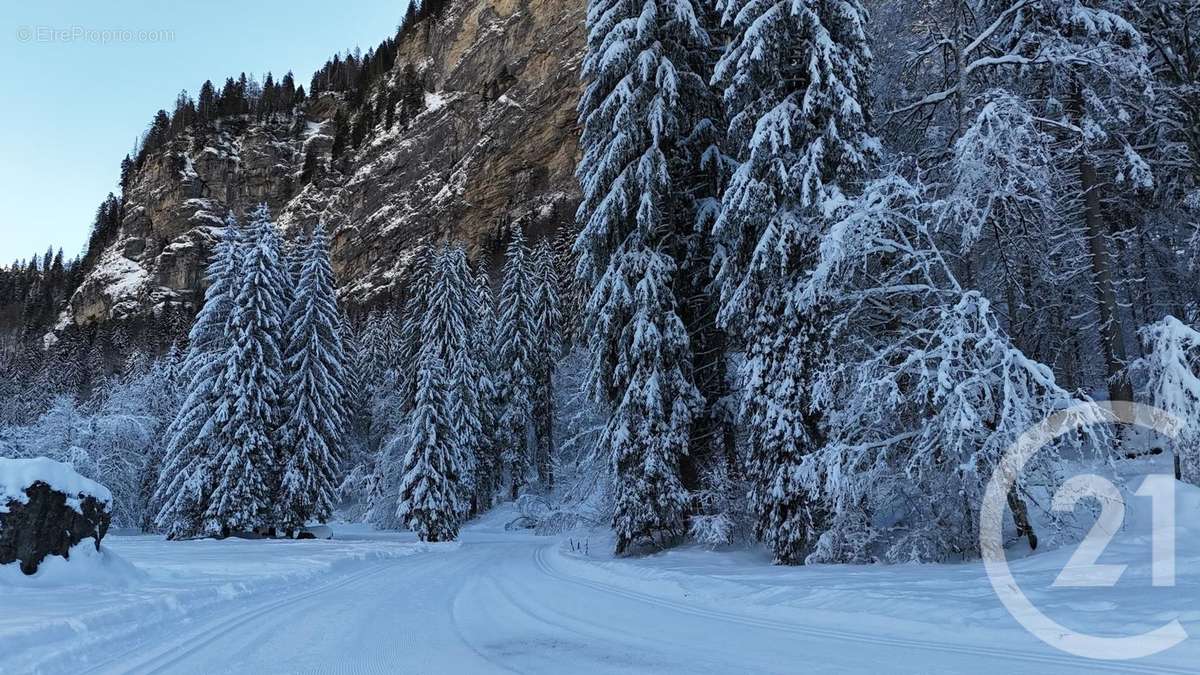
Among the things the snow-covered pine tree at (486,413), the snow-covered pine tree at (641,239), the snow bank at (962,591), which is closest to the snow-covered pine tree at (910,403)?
the snow bank at (962,591)

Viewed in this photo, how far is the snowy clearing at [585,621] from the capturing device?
16.4 feet

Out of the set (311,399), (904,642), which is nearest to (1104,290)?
(904,642)

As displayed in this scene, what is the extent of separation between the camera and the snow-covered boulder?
29.4ft

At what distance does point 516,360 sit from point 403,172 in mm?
87320

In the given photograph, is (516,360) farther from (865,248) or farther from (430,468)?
(865,248)

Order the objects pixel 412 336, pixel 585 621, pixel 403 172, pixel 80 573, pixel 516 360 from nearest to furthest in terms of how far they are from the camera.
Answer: pixel 585 621 → pixel 80 573 → pixel 412 336 → pixel 516 360 → pixel 403 172

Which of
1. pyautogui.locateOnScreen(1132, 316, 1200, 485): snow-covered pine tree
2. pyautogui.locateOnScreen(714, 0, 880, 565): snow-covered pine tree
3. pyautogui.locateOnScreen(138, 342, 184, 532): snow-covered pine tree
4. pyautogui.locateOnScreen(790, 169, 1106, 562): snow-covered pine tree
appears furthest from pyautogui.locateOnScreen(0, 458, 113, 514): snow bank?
pyautogui.locateOnScreen(138, 342, 184, 532): snow-covered pine tree

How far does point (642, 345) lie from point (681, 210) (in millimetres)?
4441

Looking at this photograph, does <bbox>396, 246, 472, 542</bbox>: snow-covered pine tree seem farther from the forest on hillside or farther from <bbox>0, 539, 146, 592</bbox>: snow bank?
<bbox>0, 539, 146, 592</bbox>: snow bank

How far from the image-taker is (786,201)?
13.3m

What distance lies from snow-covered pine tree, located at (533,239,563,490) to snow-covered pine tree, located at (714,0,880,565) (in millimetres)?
31503

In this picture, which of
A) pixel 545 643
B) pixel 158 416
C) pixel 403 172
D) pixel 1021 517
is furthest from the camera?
pixel 403 172

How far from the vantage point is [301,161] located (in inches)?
5999

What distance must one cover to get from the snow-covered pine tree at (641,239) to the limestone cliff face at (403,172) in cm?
7248
